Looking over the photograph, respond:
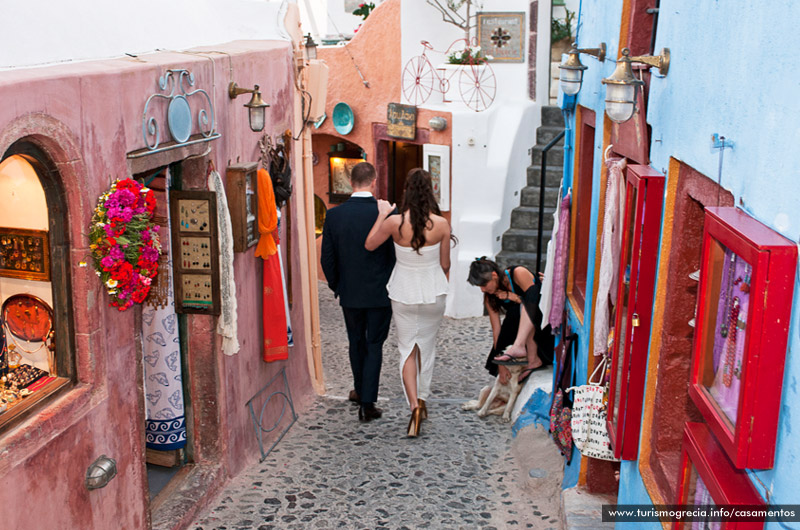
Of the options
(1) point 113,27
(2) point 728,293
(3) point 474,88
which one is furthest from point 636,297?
(3) point 474,88

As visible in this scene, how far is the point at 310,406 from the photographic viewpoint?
7809mm

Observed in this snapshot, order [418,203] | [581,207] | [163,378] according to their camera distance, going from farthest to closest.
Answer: [418,203] < [581,207] < [163,378]

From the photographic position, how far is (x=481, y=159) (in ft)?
37.7

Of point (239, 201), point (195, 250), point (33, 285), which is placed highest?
point (239, 201)

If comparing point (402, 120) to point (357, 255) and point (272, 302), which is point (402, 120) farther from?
point (272, 302)

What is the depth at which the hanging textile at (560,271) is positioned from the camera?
20.7 ft

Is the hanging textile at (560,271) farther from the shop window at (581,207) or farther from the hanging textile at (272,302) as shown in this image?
the hanging textile at (272,302)

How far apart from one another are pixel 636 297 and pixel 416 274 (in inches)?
120

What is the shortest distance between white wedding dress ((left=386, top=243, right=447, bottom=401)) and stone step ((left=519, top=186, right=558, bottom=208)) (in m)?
5.16

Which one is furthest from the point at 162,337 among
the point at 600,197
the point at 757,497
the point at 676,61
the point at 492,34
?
the point at 492,34

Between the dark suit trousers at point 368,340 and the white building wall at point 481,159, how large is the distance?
4.14 m

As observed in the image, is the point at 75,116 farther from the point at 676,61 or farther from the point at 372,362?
the point at 372,362

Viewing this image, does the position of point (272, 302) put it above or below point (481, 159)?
below

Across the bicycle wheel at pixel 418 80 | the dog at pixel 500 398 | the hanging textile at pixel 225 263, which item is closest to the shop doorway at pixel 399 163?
the bicycle wheel at pixel 418 80
